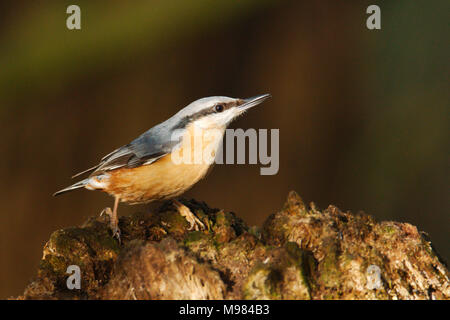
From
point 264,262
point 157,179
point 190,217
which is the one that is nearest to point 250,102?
point 157,179

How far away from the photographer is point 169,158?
3.45 m

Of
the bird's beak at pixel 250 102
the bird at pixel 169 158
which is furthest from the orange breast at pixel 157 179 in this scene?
the bird's beak at pixel 250 102

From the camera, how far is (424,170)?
5938mm

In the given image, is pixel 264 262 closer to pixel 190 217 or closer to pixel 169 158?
pixel 190 217

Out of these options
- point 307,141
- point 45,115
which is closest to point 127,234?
point 45,115

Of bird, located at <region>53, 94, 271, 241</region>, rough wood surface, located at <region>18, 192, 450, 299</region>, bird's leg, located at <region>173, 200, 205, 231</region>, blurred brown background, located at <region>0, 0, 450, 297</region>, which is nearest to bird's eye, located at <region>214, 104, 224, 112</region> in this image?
bird, located at <region>53, 94, 271, 241</region>

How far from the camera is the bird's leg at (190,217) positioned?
110 inches

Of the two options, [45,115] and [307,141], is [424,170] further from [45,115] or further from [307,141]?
[45,115]

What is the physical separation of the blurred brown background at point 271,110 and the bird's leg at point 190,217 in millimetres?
2667

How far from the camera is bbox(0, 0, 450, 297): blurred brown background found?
559cm

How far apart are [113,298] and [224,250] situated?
543 mm

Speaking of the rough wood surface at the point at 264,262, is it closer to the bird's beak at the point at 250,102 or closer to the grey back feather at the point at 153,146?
the grey back feather at the point at 153,146

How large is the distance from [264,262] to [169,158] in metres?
1.38

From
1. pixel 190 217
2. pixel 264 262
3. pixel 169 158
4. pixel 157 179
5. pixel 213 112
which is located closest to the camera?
pixel 264 262
